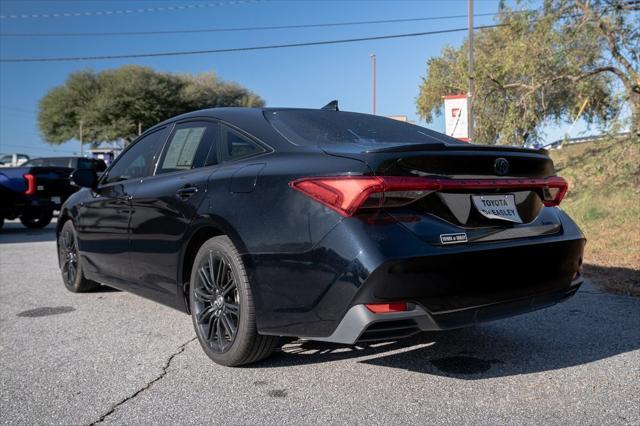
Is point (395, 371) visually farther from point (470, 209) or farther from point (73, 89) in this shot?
point (73, 89)

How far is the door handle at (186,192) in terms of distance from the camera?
3.62 metres

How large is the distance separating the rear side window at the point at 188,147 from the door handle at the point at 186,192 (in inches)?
8.4

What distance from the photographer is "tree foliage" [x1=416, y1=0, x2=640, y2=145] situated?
41.2ft

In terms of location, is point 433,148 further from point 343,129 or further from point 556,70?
point 556,70

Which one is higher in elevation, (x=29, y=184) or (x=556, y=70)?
(x=556, y=70)

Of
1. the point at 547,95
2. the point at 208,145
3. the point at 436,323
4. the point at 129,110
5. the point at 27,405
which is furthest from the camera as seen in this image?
the point at 129,110

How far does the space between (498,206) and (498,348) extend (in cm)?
120

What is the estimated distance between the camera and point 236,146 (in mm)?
3582

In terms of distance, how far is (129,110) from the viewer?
46344 millimetres

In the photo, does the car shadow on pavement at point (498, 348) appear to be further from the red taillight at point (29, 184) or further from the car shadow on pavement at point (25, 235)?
the red taillight at point (29, 184)

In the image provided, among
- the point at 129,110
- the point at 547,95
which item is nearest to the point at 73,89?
the point at 129,110

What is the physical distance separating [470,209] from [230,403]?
1571 mm

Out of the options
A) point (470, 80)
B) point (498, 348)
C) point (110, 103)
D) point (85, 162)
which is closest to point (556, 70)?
point (470, 80)

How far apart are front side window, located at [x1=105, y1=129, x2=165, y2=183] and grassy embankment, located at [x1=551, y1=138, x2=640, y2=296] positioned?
4433 millimetres
